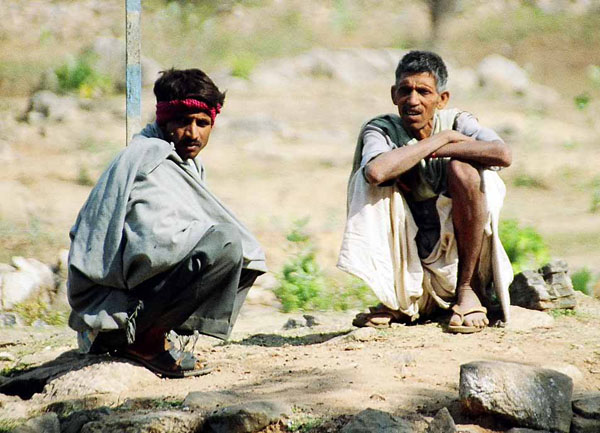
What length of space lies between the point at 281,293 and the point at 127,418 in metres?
3.65

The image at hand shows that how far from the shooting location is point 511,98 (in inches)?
559

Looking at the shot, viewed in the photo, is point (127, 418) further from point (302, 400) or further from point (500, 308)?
point (500, 308)

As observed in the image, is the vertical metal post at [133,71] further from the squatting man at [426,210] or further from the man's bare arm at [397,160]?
the man's bare arm at [397,160]

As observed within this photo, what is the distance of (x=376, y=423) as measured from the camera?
3295mm

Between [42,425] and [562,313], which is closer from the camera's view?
[42,425]

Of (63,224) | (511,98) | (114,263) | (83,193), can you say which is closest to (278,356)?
(114,263)

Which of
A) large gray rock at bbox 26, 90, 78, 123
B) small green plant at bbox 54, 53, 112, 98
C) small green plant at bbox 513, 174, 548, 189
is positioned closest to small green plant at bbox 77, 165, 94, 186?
large gray rock at bbox 26, 90, 78, 123

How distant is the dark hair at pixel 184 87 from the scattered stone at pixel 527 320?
202 cm

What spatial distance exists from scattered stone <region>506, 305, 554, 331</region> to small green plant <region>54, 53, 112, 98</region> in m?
9.40

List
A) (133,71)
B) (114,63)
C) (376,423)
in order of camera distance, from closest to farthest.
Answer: (376,423) < (133,71) < (114,63)

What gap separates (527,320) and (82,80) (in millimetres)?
9739

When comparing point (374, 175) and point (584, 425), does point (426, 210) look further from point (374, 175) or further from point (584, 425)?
point (584, 425)

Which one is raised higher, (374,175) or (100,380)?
(374,175)

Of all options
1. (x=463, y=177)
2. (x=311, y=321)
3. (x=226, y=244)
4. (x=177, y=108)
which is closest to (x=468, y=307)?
(x=463, y=177)
